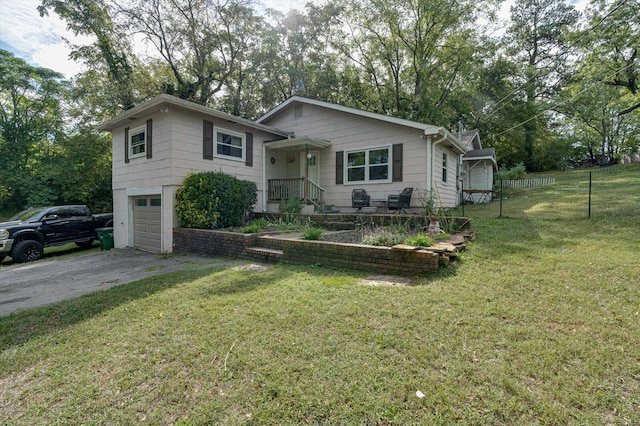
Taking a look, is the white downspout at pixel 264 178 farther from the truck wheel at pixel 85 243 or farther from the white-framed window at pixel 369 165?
the truck wheel at pixel 85 243

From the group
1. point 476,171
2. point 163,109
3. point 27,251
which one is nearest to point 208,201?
point 163,109

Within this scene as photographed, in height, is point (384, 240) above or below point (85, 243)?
above

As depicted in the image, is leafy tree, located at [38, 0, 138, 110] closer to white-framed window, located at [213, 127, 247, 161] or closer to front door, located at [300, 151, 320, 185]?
white-framed window, located at [213, 127, 247, 161]

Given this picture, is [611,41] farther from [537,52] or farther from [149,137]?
[149,137]

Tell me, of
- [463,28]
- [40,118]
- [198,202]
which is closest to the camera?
[198,202]

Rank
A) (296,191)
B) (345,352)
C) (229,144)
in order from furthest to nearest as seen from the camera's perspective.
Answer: (296,191) → (229,144) → (345,352)

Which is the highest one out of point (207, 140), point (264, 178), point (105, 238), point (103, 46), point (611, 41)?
point (103, 46)

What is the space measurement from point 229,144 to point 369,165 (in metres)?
5.06

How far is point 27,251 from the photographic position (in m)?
9.33

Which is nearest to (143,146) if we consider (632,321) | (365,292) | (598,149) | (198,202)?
(198,202)

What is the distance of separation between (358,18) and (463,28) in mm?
7135

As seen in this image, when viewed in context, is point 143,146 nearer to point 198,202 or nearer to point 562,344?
point 198,202

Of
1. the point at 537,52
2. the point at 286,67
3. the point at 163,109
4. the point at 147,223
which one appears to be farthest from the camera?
the point at 537,52

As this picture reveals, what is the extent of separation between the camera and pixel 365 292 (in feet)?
13.1
